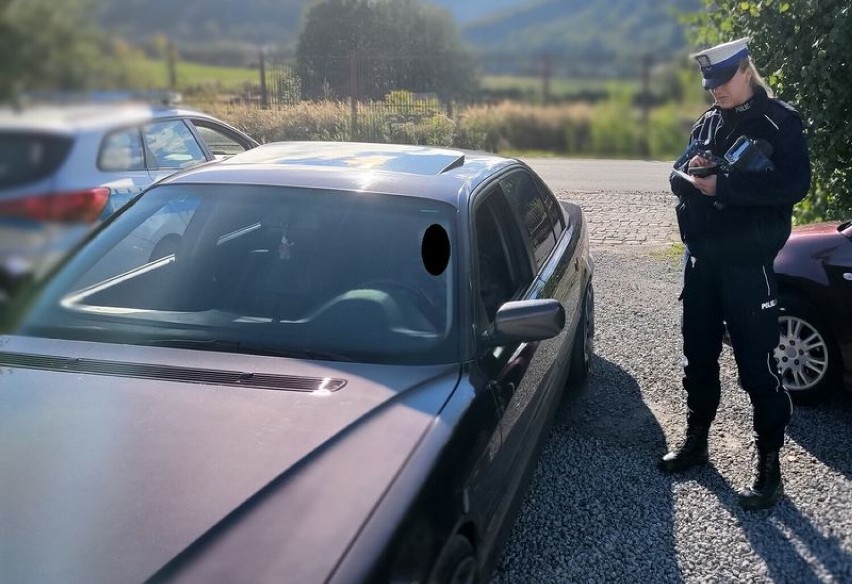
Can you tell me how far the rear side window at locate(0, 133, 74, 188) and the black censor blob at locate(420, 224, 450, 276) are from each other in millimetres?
2215

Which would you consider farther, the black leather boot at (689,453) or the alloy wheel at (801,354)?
the alloy wheel at (801,354)

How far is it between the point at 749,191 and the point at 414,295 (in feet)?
4.49

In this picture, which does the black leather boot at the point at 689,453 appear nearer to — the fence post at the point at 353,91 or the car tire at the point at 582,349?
the car tire at the point at 582,349

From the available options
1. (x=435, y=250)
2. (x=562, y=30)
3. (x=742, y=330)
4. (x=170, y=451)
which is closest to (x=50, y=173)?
(x=562, y=30)

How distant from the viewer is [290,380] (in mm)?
2332

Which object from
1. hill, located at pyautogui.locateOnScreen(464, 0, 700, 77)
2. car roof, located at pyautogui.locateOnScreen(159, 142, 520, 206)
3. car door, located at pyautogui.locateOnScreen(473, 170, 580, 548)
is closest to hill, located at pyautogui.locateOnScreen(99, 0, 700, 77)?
hill, located at pyautogui.locateOnScreen(464, 0, 700, 77)

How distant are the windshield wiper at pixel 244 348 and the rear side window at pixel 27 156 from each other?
1987mm

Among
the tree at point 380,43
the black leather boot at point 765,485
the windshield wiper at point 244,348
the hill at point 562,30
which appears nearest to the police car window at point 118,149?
the hill at point 562,30

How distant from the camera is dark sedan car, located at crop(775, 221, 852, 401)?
158 inches

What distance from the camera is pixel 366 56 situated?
411 cm

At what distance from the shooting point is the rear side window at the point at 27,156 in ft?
1.58

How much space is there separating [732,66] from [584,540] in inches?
74.3

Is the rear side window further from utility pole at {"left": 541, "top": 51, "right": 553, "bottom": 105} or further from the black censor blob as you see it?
the black censor blob

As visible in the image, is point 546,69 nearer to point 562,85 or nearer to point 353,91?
point 562,85
